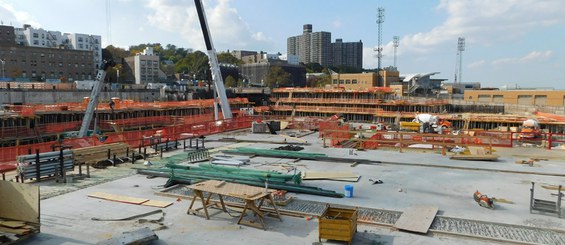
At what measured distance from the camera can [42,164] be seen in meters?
14.5

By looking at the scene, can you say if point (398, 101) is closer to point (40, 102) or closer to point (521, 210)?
point (40, 102)

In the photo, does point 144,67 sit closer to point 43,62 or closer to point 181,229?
point 43,62

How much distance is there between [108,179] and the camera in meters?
15.0

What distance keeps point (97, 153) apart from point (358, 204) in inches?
449

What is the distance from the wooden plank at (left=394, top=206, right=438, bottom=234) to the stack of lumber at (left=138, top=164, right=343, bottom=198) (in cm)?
239

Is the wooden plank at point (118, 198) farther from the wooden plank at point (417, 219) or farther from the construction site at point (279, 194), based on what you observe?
the wooden plank at point (417, 219)

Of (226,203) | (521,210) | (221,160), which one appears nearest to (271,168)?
(221,160)

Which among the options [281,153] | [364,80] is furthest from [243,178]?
[364,80]

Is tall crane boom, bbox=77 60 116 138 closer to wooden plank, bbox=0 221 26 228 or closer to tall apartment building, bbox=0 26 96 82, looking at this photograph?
wooden plank, bbox=0 221 26 228

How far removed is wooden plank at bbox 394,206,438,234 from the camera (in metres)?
9.79

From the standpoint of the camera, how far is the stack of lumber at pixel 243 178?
1310 cm

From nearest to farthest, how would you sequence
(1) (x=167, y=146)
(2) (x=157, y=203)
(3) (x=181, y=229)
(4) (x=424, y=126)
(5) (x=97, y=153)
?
(3) (x=181, y=229)
(2) (x=157, y=203)
(5) (x=97, y=153)
(1) (x=167, y=146)
(4) (x=424, y=126)

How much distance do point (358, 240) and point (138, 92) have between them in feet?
247

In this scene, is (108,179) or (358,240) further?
(108,179)
